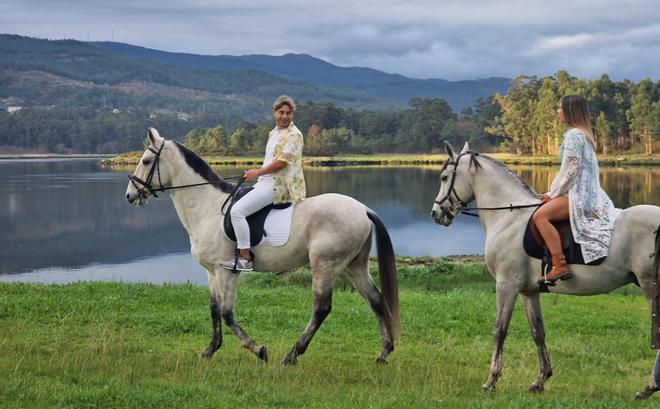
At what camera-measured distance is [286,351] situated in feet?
29.7

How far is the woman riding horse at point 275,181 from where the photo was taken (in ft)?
27.3

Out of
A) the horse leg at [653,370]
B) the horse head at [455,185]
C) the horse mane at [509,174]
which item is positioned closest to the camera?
the horse leg at [653,370]

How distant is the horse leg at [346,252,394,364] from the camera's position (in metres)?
8.52

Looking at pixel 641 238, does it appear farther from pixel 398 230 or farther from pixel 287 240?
pixel 398 230

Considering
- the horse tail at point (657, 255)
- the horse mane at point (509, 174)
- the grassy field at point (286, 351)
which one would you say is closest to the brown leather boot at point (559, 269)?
the horse tail at point (657, 255)

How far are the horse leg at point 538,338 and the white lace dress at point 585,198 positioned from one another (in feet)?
2.89

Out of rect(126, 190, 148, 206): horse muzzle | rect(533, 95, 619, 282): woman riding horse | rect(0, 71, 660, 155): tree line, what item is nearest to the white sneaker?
rect(126, 190, 148, 206): horse muzzle

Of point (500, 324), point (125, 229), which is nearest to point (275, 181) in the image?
point (500, 324)

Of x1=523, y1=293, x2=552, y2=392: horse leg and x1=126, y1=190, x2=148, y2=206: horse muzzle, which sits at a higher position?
x1=126, y1=190, x2=148, y2=206: horse muzzle

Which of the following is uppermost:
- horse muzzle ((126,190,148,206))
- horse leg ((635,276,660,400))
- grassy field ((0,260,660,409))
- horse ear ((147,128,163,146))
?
horse ear ((147,128,163,146))

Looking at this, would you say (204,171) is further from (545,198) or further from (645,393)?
(645,393)

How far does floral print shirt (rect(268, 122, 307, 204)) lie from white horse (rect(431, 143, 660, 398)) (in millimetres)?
1609

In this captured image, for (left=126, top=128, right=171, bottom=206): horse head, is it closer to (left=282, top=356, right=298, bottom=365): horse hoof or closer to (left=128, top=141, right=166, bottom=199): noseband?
(left=128, top=141, right=166, bottom=199): noseband

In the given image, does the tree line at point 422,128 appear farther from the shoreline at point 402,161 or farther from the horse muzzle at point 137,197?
the horse muzzle at point 137,197
